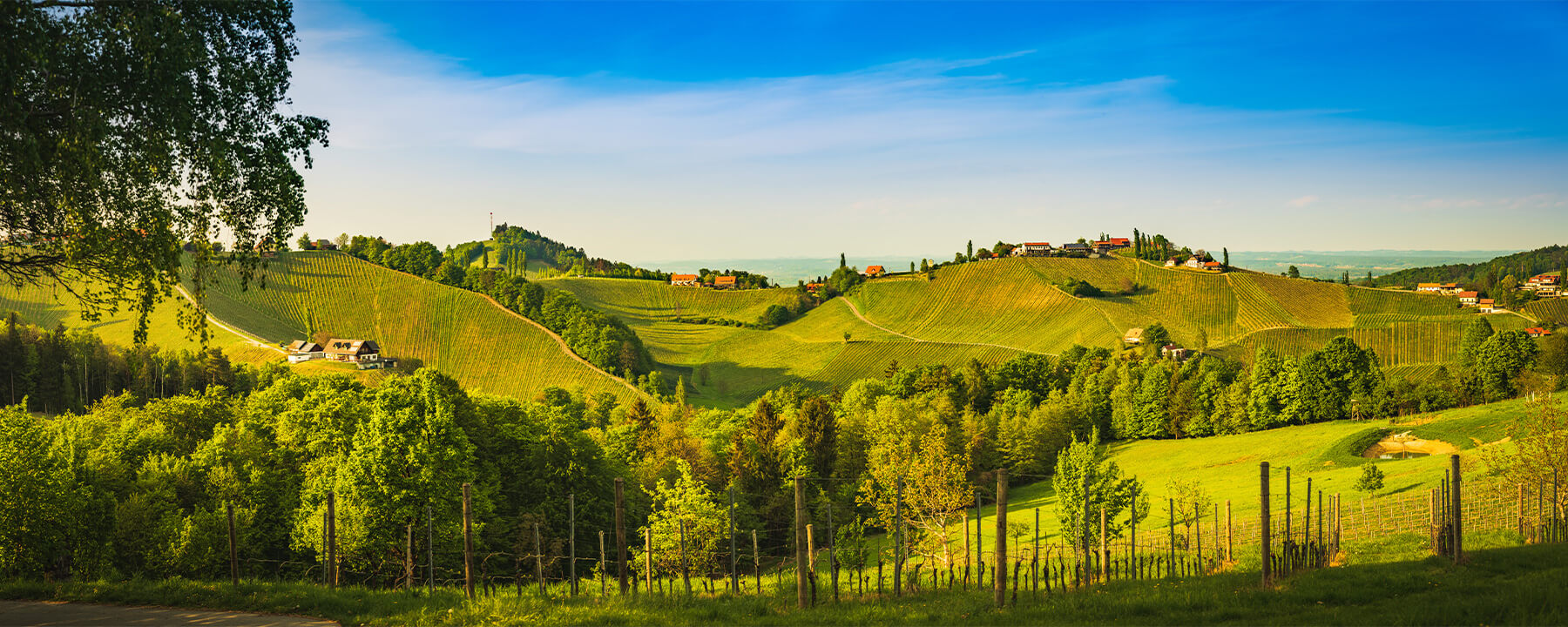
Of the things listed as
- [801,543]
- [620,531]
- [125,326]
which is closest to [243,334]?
[125,326]

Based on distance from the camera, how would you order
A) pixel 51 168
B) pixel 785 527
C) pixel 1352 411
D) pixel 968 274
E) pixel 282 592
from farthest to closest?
1. pixel 968 274
2. pixel 1352 411
3. pixel 785 527
4. pixel 282 592
5. pixel 51 168

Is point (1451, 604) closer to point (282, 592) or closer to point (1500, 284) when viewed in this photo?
point (282, 592)

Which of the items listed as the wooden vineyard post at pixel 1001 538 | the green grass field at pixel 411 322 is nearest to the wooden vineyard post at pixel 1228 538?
the wooden vineyard post at pixel 1001 538

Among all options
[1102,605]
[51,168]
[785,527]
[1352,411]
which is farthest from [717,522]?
[1352,411]

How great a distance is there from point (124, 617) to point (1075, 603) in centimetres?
1532

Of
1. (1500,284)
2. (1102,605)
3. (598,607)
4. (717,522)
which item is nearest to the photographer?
(1102,605)

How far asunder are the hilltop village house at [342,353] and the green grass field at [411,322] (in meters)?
2.81

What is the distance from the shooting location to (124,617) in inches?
545

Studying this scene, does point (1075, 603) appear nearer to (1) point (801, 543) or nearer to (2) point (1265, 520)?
(2) point (1265, 520)

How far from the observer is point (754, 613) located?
14312 millimetres

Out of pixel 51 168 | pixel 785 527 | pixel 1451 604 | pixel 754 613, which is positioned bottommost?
pixel 785 527

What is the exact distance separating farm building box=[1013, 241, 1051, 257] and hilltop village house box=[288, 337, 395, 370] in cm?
11043

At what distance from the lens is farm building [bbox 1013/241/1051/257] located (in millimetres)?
163625

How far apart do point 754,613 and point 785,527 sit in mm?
39677
